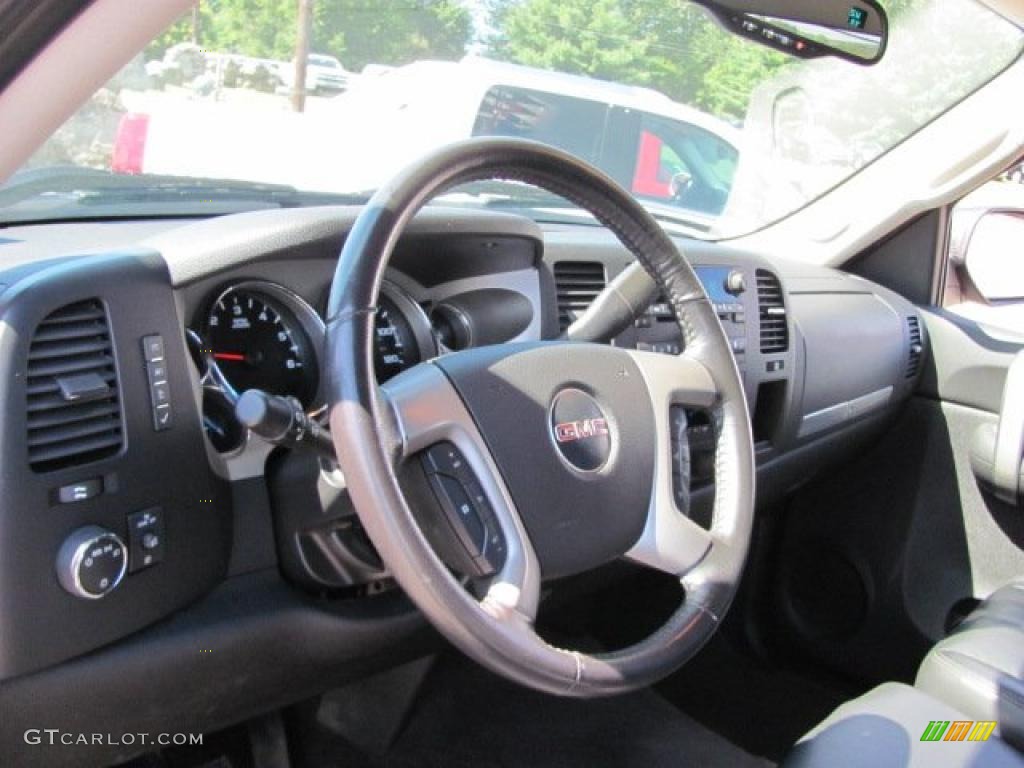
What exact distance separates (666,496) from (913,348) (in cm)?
171

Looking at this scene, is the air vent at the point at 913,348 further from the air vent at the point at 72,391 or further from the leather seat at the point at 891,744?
the air vent at the point at 72,391

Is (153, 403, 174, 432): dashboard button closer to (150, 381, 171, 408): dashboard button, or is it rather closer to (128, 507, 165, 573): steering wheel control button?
(150, 381, 171, 408): dashboard button

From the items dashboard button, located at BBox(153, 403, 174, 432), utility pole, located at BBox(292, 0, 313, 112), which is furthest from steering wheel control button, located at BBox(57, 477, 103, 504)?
utility pole, located at BBox(292, 0, 313, 112)

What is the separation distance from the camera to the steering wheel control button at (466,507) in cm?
130

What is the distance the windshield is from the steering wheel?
164 mm

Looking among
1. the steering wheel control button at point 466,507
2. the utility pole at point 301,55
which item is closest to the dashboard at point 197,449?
the steering wheel control button at point 466,507

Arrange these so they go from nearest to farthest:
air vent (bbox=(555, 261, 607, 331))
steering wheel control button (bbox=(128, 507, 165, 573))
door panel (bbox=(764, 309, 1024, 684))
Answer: steering wheel control button (bbox=(128, 507, 165, 573)) < air vent (bbox=(555, 261, 607, 331)) < door panel (bbox=(764, 309, 1024, 684))

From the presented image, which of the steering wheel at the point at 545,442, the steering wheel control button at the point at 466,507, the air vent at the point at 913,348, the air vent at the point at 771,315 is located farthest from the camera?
the air vent at the point at 913,348

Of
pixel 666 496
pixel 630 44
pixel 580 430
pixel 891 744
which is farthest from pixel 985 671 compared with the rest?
pixel 630 44

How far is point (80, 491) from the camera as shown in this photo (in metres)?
1.34

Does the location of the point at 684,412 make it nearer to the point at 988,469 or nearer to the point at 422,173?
the point at 422,173

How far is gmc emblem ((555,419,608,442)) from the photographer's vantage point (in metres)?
1.43
